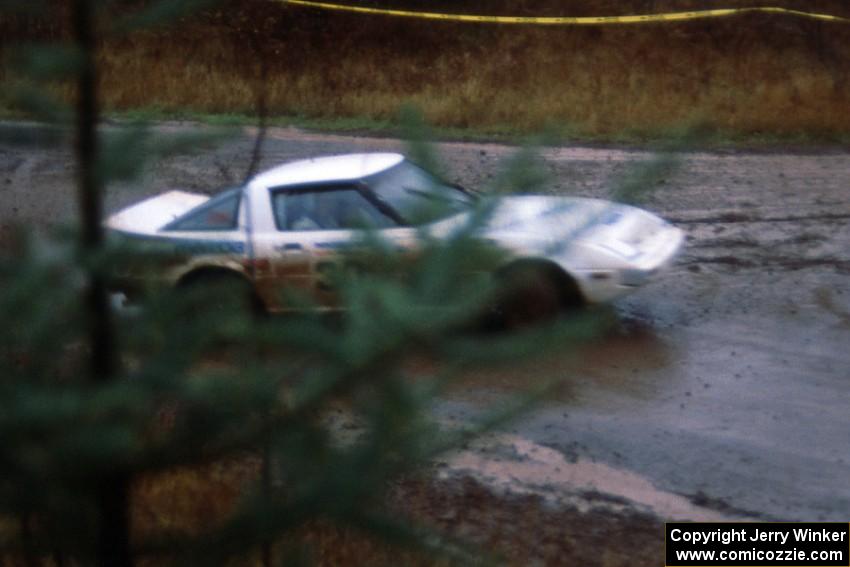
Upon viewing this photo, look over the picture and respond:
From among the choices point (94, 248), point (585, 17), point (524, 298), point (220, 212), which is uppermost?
point (94, 248)

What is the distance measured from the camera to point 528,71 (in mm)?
25156

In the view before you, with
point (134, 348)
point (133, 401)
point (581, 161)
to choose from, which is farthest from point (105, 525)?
point (581, 161)

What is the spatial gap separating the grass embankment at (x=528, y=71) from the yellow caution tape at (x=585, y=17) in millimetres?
177

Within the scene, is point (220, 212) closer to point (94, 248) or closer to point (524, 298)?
point (524, 298)

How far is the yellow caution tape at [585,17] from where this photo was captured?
26703 millimetres

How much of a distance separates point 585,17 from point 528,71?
3.74 m

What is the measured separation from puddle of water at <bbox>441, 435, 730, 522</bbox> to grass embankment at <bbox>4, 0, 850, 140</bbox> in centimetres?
1094

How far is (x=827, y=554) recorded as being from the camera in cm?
585

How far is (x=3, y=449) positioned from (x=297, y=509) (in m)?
0.53

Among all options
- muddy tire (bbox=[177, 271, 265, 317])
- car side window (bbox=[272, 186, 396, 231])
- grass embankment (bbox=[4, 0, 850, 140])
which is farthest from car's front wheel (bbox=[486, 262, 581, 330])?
grass embankment (bbox=[4, 0, 850, 140])

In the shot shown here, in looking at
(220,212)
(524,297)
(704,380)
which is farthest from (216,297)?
(704,380)

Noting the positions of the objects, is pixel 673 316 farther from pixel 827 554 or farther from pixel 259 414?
pixel 259 414

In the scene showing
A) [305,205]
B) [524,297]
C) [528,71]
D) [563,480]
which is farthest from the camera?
[528,71]

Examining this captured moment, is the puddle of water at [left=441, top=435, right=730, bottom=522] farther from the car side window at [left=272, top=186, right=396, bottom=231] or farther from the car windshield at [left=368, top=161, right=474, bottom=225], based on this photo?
the car windshield at [left=368, top=161, right=474, bottom=225]
